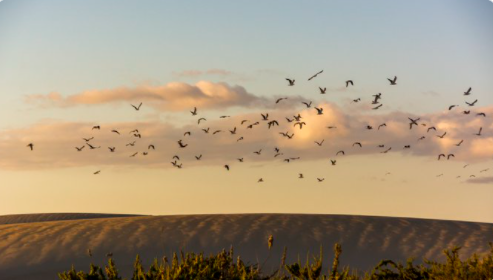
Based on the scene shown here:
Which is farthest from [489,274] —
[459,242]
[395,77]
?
[459,242]

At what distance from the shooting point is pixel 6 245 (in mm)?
30156

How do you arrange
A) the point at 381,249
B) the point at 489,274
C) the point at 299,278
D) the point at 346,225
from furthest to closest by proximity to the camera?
the point at 346,225 → the point at 381,249 → the point at 489,274 → the point at 299,278

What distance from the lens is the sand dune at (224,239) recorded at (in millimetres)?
28328

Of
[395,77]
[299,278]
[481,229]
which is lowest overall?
[299,278]

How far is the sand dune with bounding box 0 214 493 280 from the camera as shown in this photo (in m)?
28.3

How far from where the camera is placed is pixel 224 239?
31.0 m

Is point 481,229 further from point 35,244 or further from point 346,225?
point 35,244

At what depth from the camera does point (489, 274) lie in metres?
10.9

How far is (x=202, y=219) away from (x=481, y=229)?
13.6 meters

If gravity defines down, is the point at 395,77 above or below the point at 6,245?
above

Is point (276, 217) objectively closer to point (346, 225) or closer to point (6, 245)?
point (346, 225)

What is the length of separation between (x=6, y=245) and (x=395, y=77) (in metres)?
17.0

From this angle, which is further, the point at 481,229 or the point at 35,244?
the point at 481,229

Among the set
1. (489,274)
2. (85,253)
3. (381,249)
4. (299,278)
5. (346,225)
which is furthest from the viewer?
(346,225)
